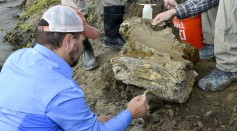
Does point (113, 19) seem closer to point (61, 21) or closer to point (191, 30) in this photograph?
point (191, 30)

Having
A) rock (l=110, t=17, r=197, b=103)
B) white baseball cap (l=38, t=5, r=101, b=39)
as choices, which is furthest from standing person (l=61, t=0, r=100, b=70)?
white baseball cap (l=38, t=5, r=101, b=39)

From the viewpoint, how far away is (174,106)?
347 centimetres

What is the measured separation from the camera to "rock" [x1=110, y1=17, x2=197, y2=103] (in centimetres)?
321

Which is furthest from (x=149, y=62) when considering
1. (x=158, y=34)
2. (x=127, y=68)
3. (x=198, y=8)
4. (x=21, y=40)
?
(x=21, y=40)

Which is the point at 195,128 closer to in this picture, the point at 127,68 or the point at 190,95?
the point at 190,95

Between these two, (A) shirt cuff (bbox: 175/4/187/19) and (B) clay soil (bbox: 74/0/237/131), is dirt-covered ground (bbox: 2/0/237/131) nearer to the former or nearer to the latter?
(B) clay soil (bbox: 74/0/237/131)

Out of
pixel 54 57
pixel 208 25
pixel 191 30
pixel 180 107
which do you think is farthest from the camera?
pixel 191 30

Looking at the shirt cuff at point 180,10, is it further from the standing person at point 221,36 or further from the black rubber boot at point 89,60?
the black rubber boot at point 89,60

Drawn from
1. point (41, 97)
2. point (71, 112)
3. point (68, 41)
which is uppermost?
point (68, 41)

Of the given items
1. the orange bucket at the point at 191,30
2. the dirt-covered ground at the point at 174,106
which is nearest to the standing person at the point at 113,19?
the dirt-covered ground at the point at 174,106

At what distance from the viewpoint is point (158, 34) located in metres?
3.71

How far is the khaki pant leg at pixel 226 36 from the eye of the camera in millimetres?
3230

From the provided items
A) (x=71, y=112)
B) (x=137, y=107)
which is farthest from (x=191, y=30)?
(x=71, y=112)

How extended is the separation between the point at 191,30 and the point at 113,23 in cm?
92
